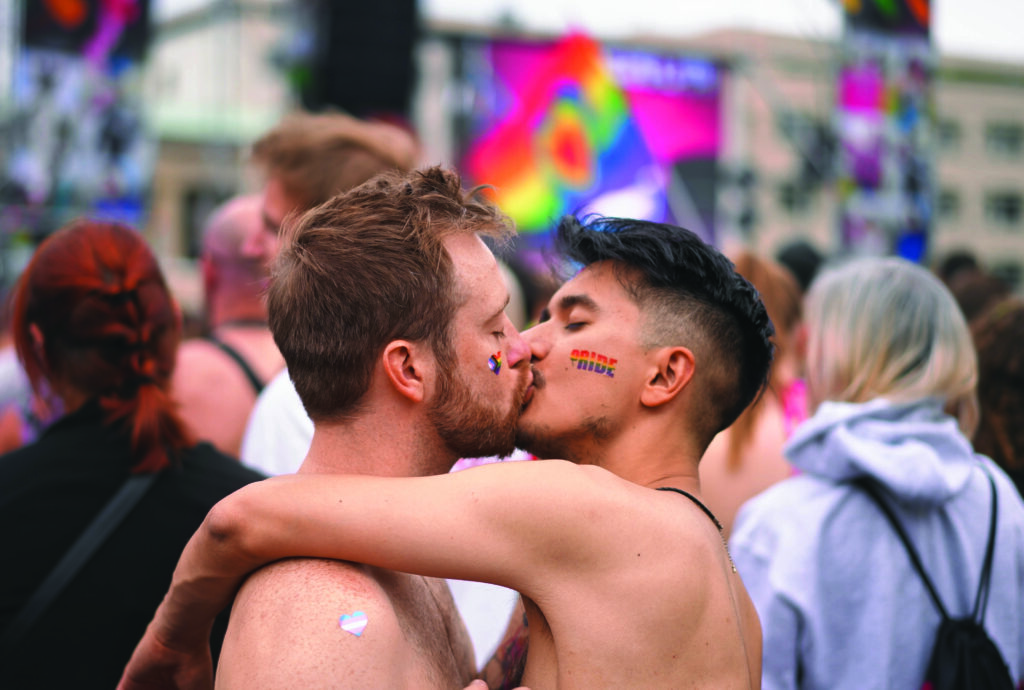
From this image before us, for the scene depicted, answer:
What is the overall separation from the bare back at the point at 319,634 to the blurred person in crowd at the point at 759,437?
204cm

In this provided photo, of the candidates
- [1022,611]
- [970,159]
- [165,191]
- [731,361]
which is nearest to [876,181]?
[1022,611]

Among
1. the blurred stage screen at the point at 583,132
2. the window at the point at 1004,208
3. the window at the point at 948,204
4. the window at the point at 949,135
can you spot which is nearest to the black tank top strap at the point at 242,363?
the blurred stage screen at the point at 583,132

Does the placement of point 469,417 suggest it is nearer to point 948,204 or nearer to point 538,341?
point 538,341

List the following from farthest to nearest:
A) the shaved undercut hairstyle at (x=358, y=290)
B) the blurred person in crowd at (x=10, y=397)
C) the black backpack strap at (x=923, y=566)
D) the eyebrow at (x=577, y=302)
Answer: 1. the blurred person in crowd at (x=10, y=397)
2. the black backpack strap at (x=923, y=566)
3. the eyebrow at (x=577, y=302)
4. the shaved undercut hairstyle at (x=358, y=290)

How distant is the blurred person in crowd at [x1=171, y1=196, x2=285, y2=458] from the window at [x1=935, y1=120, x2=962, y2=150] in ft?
192

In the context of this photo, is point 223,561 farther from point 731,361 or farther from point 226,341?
point 226,341

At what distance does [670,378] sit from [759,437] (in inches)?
73.0

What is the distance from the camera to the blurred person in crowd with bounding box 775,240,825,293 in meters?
5.70

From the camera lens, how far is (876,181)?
10102mm

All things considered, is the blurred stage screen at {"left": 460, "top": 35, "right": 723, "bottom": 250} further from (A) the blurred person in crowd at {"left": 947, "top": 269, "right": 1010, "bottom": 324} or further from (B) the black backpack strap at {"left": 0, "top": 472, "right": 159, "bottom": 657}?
(B) the black backpack strap at {"left": 0, "top": 472, "right": 159, "bottom": 657}

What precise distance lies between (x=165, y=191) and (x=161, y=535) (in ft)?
136

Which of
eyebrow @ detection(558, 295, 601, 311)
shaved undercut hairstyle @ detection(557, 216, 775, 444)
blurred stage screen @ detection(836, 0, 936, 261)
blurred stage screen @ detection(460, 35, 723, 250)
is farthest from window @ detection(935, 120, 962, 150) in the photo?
eyebrow @ detection(558, 295, 601, 311)

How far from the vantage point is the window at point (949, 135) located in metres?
55.4

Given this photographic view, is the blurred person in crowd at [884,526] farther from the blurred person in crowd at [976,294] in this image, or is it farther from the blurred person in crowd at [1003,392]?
the blurred person in crowd at [976,294]
